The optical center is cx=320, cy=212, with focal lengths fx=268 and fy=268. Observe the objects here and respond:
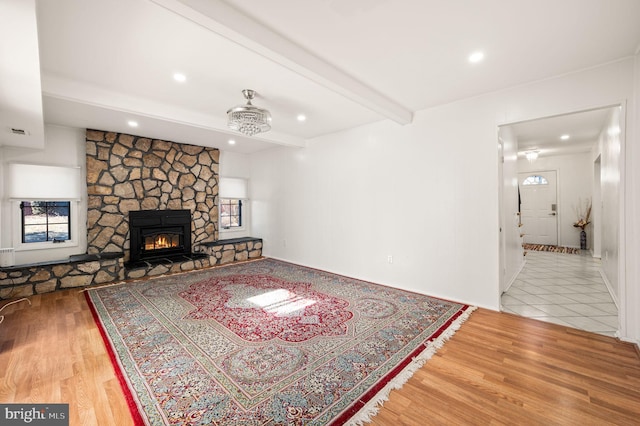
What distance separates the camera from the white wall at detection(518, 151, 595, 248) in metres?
7.22

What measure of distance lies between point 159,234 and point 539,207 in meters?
10.2

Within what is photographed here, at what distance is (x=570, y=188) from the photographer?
7477mm

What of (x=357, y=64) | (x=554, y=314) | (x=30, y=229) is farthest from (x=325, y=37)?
(x=30, y=229)

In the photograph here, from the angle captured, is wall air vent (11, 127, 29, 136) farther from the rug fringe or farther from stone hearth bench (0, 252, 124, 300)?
the rug fringe

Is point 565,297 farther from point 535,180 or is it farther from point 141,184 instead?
point 141,184

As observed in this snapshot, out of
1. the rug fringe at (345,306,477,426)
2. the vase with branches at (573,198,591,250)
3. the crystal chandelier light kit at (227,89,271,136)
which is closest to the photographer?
the rug fringe at (345,306,477,426)

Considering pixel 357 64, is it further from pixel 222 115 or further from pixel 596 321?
pixel 596 321

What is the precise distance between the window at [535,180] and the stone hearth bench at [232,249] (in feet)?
26.8

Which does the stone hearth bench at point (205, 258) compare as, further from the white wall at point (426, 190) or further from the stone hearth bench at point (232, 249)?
the white wall at point (426, 190)

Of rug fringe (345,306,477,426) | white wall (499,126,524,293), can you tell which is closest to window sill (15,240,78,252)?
rug fringe (345,306,477,426)

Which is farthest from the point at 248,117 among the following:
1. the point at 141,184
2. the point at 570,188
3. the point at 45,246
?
the point at 570,188

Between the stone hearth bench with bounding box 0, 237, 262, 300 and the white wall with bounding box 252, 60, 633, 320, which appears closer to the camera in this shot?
the white wall with bounding box 252, 60, 633, 320

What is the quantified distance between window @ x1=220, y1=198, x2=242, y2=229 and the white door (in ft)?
27.8

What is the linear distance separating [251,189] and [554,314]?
6.23 m
